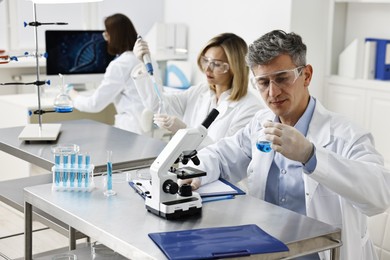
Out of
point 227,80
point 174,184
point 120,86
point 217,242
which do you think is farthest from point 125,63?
point 217,242

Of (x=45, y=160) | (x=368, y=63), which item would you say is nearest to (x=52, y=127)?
(x=45, y=160)

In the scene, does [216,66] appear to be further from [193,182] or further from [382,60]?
[382,60]

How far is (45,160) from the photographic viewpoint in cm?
250

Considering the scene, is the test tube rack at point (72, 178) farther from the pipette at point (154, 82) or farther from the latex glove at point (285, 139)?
the pipette at point (154, 82)

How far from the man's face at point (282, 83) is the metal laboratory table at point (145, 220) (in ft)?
1.06

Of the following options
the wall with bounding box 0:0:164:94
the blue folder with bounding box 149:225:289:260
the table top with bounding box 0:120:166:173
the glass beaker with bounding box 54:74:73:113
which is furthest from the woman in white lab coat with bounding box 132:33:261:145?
the wall with bounding box 0:0:164:94

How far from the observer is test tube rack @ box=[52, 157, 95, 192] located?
198cm

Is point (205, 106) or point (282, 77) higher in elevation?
point (282, 77)

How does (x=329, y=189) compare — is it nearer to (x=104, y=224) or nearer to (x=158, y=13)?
(x=104, y=224)

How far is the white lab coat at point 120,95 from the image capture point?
3.93 meters

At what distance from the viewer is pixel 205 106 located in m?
3.14

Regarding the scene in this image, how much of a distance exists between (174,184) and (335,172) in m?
0.44

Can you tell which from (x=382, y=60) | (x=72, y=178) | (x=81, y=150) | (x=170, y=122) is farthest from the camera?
(x=382, y=60)

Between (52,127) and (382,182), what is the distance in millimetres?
1640
